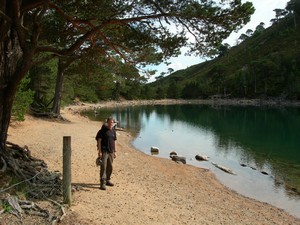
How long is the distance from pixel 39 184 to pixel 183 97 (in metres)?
110

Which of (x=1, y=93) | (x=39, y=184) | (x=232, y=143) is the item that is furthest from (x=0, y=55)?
(x=232, y=143)

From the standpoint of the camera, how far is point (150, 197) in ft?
32.0

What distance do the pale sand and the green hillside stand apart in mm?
75177

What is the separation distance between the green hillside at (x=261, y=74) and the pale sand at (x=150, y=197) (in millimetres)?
75177

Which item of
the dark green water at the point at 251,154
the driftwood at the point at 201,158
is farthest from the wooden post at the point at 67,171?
the driftwood at the point at 201,158

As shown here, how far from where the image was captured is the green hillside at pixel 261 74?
87750 mm

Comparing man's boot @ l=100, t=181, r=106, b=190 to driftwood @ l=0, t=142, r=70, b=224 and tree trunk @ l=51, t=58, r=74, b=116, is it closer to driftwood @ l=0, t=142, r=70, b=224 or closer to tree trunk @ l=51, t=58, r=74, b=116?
driftwood @ l=0, t=142, r=70, b=224

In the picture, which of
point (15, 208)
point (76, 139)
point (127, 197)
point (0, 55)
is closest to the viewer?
point (15, 208)

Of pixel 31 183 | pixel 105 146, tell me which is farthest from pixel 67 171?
pixel 105 146

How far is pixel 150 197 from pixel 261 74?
89.2m

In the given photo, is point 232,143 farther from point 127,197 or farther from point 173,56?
point 127,197

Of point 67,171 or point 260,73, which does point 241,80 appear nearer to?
point 260,73

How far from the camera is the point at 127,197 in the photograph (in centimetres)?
910

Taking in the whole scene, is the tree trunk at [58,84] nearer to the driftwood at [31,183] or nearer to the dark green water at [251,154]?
the dark green water at [251,154]
